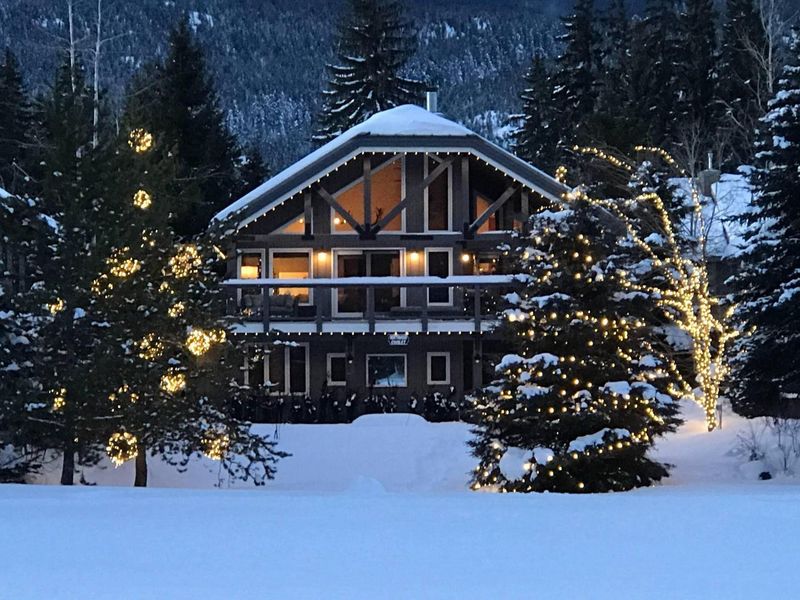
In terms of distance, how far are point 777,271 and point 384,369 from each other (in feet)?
Result: 40.7

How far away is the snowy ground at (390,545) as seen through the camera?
5.94 m

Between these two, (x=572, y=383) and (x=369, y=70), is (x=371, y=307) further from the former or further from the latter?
(x=369, y=70)

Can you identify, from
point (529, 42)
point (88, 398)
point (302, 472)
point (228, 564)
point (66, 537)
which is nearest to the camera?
point (228, 564)

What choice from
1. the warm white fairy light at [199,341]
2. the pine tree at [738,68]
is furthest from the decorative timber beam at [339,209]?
the pine tree at [738,68]

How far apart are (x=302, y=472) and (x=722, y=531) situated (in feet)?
41.8

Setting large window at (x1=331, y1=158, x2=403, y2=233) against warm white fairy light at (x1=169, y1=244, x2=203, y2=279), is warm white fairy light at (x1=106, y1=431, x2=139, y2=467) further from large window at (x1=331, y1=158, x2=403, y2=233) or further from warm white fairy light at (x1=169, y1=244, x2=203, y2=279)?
large window at (x1=331, y1=158, x2=403, y2=233)

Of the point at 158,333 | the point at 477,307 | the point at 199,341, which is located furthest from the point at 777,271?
the point at 158,333

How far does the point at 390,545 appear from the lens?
23.1ft

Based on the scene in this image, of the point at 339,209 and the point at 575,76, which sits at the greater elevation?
the point at 575,76

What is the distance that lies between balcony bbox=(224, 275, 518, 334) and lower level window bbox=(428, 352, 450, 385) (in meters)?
1.39

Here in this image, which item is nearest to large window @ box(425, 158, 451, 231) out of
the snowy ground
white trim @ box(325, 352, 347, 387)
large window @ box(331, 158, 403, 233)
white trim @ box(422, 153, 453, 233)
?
white trim @ box(422, 153, 453, 233)

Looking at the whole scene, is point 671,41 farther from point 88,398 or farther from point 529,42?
point 529,42

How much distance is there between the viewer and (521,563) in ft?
21.3

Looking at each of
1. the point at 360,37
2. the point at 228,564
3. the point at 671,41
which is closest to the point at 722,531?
the point at 228,564
